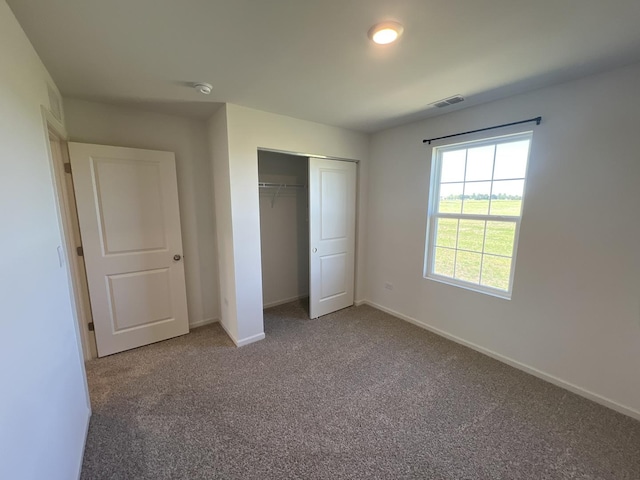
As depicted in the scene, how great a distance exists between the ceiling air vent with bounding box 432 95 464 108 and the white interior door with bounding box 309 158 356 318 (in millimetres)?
1223

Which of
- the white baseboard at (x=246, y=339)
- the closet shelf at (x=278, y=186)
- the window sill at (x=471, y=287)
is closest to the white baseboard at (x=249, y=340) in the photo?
the white baseboard at (x=246, y=339)

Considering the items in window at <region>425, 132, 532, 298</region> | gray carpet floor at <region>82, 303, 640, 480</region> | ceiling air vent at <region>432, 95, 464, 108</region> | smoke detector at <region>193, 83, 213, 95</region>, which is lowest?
gray carpet floor at <region>82, 303, 640, 480</region>

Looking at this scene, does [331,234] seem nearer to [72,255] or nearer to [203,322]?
[203,322]

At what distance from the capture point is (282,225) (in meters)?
3.73

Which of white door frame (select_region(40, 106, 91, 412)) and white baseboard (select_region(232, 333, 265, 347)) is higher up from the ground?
white door frame (select_region(40, 106, 91, 412))

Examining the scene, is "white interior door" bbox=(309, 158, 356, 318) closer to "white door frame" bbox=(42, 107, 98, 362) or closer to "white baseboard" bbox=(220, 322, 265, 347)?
"white baseboard" bbox=(220, 322, 265, 347)

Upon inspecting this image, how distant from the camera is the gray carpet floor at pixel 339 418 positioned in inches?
59.2

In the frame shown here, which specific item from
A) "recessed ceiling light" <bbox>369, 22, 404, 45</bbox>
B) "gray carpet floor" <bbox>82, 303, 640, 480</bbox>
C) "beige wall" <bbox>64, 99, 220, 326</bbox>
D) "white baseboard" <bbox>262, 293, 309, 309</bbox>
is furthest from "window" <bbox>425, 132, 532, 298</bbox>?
"beige wall" <bbox>64, 99, 220, 326</bbox>

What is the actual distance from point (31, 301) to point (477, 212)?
3.21 meters

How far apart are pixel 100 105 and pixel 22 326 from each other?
86.5 inches

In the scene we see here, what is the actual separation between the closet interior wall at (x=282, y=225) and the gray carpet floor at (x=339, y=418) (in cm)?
123

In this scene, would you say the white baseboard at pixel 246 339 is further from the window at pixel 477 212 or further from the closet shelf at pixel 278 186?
the window at pixel 477 212

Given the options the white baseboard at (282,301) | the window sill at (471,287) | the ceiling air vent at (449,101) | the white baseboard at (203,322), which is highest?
the ceiling air vent at (449,101)

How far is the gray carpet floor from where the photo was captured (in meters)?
1.50
